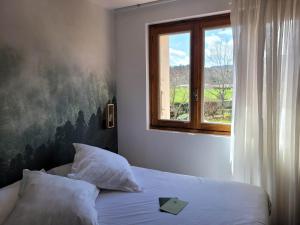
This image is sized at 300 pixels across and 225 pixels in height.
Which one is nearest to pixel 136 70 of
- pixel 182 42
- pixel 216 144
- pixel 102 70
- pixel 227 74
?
pixel 102 70

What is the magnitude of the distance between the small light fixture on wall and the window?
1.56 ft

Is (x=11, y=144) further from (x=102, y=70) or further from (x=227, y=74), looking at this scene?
(x=227, y=74)

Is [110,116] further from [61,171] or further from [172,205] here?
[172,205]

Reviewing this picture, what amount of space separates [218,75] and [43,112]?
1.76 m

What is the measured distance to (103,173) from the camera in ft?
6.55

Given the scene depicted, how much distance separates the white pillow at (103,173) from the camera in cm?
197

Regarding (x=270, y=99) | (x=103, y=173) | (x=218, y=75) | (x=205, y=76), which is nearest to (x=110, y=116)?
(x=103, y=173)

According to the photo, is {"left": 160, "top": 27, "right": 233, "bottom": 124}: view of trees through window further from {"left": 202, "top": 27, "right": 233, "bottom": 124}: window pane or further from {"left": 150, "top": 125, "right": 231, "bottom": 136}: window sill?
{"left": 150, "top": 125, "right": 231, "bottom": 136}: window sill

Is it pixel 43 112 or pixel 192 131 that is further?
pixel 192 131

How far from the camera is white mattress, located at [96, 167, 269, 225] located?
1557 millimetres

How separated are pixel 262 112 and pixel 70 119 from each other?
1.82 metres

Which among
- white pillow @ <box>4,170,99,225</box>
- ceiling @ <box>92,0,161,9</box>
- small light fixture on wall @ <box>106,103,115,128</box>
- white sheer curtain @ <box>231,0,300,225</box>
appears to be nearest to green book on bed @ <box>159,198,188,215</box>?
white pillow @ <box>4,170,99,225</box>

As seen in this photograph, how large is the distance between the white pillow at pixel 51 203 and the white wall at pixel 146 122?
1299 millimetres

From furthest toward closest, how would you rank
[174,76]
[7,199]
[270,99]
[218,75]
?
[174,76] → [218,75] → [270,99] → [7,199]
